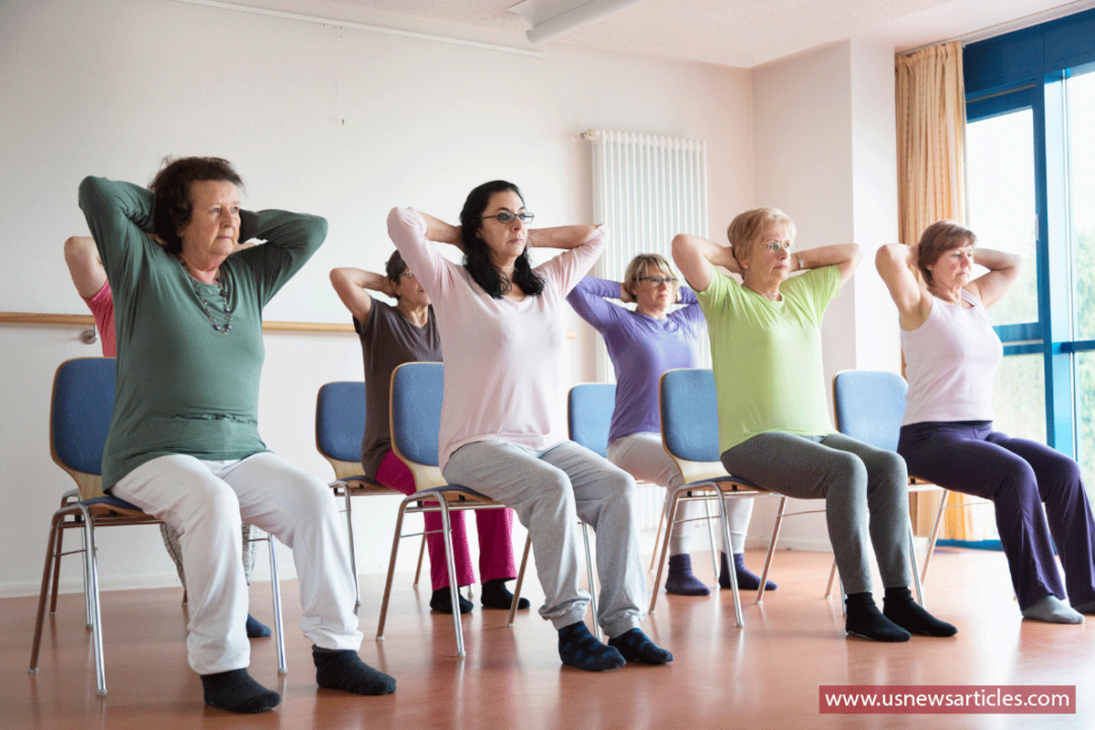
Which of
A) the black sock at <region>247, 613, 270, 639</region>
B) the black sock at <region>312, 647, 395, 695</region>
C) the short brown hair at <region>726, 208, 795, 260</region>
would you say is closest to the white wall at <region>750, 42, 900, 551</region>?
the short brown hair at <region>726, 208, 795, 260</region>

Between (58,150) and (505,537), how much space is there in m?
2.49

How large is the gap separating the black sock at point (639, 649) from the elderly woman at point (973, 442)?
1.25 m

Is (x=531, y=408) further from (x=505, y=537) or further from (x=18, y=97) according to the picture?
(x=18, y=97)

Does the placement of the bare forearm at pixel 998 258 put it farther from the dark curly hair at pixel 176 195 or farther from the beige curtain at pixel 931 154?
the dark curly hair at pixel 176 195

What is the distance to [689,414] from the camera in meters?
3.64

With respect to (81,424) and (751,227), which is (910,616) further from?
(81,424)

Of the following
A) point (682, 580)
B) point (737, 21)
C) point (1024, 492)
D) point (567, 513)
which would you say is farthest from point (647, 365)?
point (737, 21)

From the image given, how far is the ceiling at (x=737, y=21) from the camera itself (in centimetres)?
507

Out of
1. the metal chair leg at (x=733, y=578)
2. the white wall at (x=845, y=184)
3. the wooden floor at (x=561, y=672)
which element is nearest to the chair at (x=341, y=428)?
the wooden floor at (x=561, y=672)

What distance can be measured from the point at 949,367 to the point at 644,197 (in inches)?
103

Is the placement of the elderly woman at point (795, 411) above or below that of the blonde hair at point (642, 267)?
below

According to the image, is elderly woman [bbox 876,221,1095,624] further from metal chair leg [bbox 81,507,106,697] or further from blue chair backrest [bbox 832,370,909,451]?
metal chair leg [bbox 81,507,106,697]

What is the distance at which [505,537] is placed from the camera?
12.6 ft

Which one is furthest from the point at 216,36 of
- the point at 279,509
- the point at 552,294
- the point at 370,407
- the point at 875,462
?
the point at 875,462
